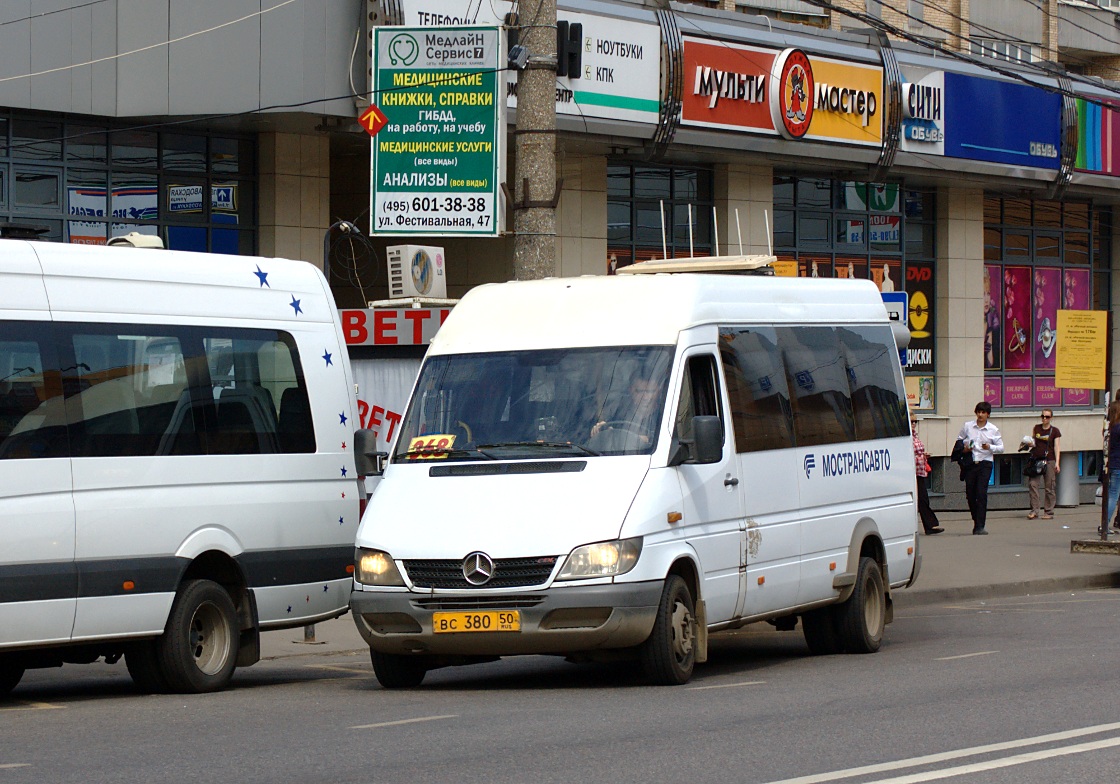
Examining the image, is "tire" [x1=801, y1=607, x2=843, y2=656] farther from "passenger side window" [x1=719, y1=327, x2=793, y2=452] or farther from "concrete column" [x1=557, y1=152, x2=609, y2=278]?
"concrete column" [x1=557, y1=152, x2=609, y2=278]

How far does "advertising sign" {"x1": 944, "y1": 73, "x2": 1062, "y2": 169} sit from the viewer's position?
28438mm

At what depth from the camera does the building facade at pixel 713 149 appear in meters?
19.7

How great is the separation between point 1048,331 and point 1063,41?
19.7 feet

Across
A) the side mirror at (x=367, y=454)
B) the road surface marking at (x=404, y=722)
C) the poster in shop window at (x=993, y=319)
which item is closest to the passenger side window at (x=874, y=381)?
the side mirror at (x=367, y=454)

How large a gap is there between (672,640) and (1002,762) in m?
3.14

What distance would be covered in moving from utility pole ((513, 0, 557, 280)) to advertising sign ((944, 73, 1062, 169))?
48.8ft

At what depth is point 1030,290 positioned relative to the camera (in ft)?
108

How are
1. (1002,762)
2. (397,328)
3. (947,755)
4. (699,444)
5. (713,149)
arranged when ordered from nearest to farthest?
(1002,762) → (947,755) → (699,444) → (397,328) → (713,149)

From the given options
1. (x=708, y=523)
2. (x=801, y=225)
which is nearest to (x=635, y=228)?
(x=801, y=225)

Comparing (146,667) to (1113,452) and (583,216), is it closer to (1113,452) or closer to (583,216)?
(583,216)

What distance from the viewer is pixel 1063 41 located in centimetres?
3500

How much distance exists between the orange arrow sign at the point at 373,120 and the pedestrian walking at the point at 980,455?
1119 cm

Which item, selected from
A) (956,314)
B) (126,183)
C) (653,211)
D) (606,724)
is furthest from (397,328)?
(956,314)

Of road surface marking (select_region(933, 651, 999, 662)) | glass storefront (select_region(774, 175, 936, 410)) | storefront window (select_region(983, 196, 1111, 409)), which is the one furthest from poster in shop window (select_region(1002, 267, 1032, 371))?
road surface marking (select_region(933, 651, 999, 662))
